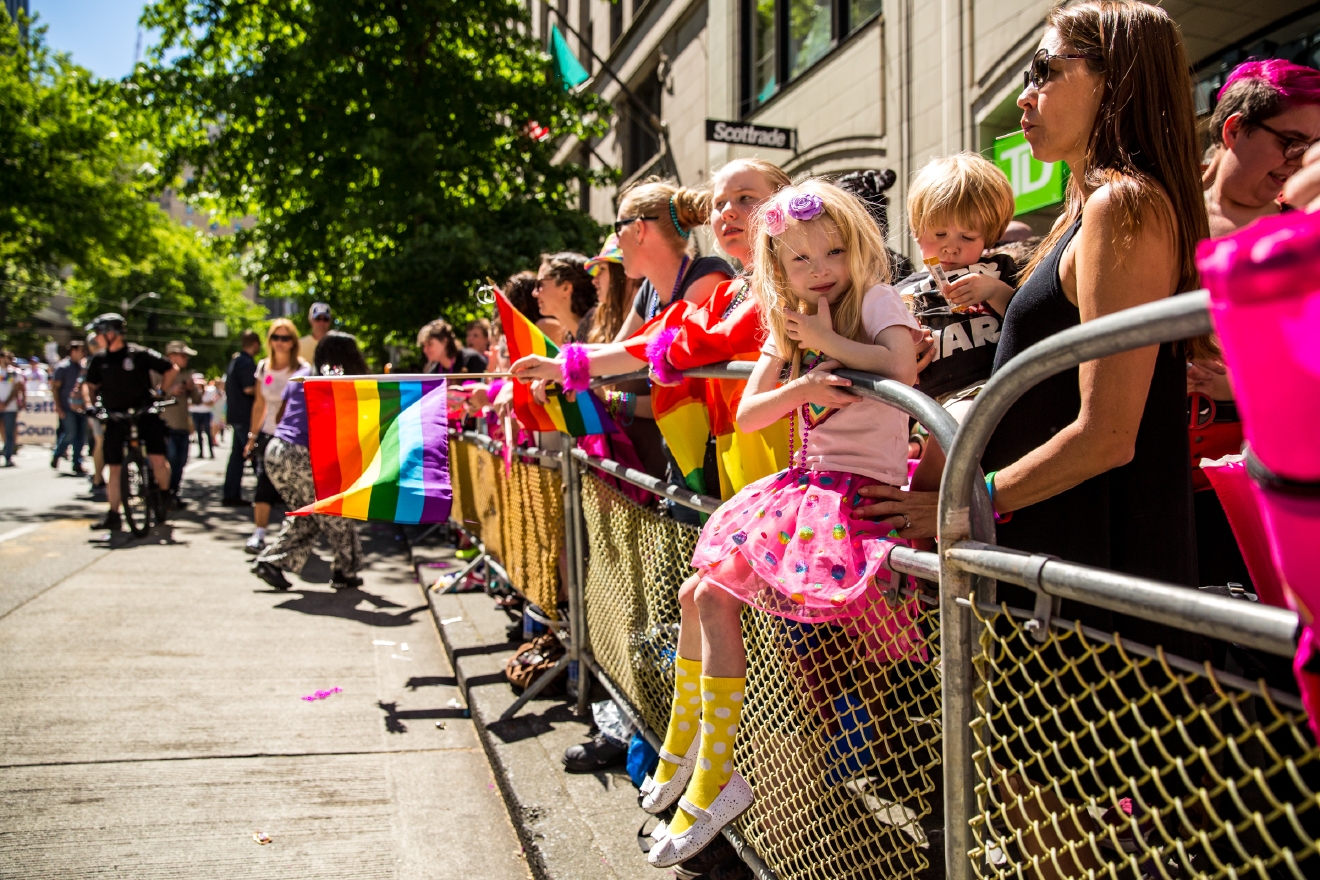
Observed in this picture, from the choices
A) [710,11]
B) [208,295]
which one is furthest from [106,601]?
[208,295]

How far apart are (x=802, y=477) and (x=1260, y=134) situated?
163 cm

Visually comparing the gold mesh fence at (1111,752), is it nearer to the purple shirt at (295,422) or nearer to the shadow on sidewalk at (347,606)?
the shadow on sidewalk at (347,606)

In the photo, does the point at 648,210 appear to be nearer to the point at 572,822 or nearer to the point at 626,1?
the point at 572,822

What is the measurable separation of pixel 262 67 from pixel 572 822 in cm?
1262

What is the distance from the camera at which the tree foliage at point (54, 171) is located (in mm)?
18719

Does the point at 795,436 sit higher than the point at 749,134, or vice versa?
Answer: the point at 749,134

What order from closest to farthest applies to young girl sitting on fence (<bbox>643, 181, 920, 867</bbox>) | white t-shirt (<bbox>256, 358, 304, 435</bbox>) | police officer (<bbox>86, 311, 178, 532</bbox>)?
young girl sitting on fence (<bbox>643, 181, 920, 867</bbox>), white t-shirt (<bbox>256, 358, 304, 435</bbox>), police officer (<bbox>86, 311, 178, 532</bbox>)

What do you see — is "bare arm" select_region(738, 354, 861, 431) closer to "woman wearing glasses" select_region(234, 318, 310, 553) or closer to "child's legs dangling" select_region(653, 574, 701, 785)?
"child's legs dangling" select_region(653, 574, 701, 785)

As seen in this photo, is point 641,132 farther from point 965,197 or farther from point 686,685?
point 686,685

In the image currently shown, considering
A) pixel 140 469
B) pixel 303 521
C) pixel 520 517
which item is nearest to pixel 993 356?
pixel 520 517

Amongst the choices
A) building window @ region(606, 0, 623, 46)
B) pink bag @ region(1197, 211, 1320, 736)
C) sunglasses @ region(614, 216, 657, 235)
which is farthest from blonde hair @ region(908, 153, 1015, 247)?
building window @ region(606, 0, 623, 46)

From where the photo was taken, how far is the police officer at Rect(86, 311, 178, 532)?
970 cm

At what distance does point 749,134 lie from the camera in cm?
1121

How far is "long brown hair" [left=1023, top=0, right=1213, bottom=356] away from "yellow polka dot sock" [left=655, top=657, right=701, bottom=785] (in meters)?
1.43
